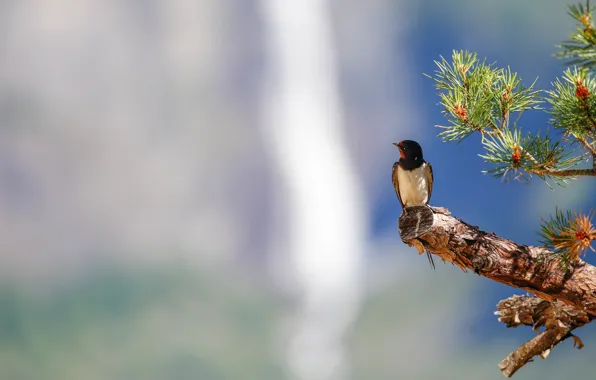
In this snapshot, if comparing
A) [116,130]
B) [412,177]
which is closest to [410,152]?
[412,177]

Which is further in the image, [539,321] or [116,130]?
[116,130]

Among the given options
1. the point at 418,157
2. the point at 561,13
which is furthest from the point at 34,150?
the point at 561,13

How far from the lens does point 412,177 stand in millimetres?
2148

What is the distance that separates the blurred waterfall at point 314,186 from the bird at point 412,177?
164 centimetres

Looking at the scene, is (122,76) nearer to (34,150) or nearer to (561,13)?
(34,150)

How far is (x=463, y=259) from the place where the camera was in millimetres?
1718

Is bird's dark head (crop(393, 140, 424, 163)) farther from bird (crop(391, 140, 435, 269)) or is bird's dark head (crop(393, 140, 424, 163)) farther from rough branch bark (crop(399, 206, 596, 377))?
rough branch bark (crop(399, 206, 596, 377))

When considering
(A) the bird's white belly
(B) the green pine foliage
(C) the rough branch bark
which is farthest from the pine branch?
(A) the bird's white belly

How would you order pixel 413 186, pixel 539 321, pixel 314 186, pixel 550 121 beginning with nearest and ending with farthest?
1. pixel 550 121
2. pixel 539 321
3. pixel 413 186
4. pixel 314 186

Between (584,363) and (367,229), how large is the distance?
145cm

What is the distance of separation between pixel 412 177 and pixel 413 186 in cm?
4

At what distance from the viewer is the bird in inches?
83.1

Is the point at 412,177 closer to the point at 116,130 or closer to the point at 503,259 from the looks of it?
the point at 503,259

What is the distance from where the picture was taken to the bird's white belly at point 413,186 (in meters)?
2.10
